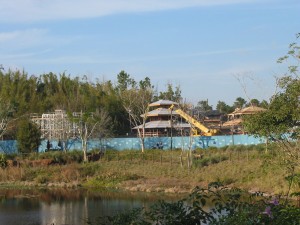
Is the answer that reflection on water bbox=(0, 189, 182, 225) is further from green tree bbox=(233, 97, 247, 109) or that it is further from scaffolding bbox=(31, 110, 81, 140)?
green tree bbox=(233, 97, 247, 109)

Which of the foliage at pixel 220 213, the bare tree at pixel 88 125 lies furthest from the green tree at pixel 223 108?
the foliage at pixel 220 213

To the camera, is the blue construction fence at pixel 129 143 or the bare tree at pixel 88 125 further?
the blue construction fence at pixel 129 143

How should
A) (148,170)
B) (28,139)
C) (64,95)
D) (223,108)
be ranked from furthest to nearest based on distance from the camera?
1. (223,108)
2. (64,95)
3. (28,139)
4. (148,170)

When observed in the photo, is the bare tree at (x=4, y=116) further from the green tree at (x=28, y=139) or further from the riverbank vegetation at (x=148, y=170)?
the riverbank vegetation at (x=148, y=170)

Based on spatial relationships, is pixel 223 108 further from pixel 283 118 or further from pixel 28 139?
pixel 283 118

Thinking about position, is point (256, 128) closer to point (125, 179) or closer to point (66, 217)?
point (66, 217)

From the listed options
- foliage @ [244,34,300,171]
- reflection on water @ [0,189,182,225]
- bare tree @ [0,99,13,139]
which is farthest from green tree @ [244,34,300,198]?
bare tree @ [0,99,13,139]

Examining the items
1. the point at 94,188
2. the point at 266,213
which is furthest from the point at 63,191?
the point at 266,213

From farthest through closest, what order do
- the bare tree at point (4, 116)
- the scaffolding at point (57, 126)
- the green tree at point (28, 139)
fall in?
the scaffolding at point (57, 126) → the bare tree at point (4, 116) → the green tree at point (28, 139)

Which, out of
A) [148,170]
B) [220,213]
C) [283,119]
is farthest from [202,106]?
Answer: [220,213]

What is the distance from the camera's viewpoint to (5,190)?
1235 inches

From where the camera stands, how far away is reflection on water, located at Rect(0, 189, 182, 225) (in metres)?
20.7

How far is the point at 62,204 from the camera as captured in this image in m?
25.0

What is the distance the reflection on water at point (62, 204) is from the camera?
68.0 feet
